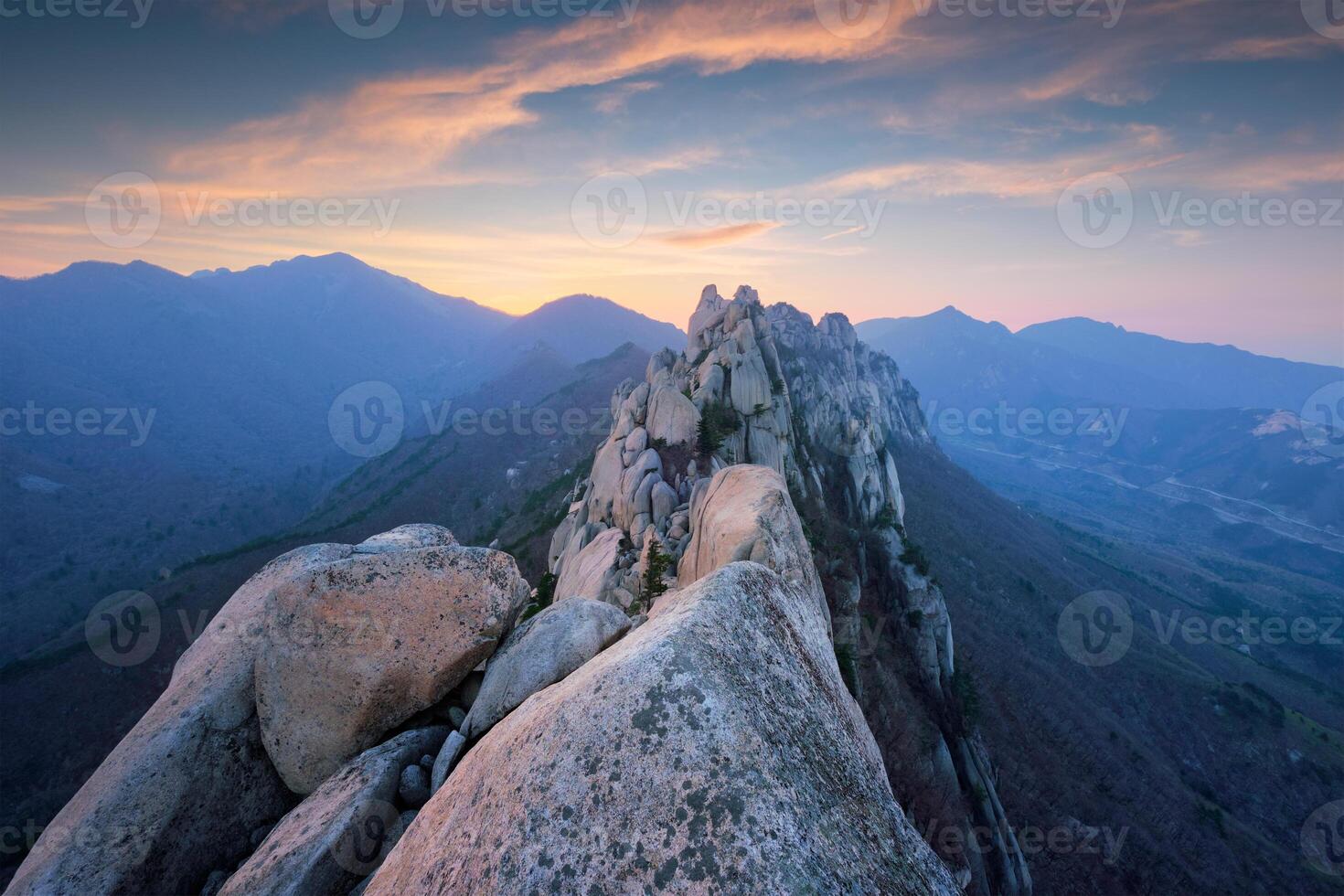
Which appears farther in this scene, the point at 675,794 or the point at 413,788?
the point at 413,788

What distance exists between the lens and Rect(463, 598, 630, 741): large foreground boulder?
10.2 m

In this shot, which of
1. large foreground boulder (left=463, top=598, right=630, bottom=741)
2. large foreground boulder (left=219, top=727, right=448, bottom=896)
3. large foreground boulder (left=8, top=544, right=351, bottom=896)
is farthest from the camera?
large foreground boulder (left=463, top=598, right=630, bottom=741)

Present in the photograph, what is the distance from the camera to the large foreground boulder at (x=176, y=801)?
933 cm

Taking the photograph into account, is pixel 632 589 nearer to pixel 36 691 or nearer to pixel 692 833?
pixel 692 833

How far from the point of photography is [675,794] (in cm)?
537

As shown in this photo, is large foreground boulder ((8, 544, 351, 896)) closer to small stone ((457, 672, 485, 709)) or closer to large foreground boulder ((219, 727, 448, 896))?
large foreground boulder ((219, 727, 448, 896))

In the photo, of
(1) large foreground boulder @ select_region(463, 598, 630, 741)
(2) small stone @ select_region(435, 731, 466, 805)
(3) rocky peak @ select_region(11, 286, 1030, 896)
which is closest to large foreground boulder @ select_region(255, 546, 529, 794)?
(3) rocky peak @ select_region(11, 286, 1030, 896)

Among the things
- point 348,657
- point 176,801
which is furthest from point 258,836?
point 348,657

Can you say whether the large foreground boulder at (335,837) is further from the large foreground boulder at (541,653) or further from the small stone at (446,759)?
the large foreground boulder at (541,653)

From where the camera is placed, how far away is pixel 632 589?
79.7 ft

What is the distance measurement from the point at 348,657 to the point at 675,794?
843cm

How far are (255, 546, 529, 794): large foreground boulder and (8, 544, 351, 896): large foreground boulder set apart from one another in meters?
0.84

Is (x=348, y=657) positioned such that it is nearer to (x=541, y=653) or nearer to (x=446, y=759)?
(x=446, y=759)

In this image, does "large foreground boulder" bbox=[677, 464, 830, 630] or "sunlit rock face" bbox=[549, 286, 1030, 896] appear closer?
"large foreground boulder" bbox=[677, 464, 830, 630]
